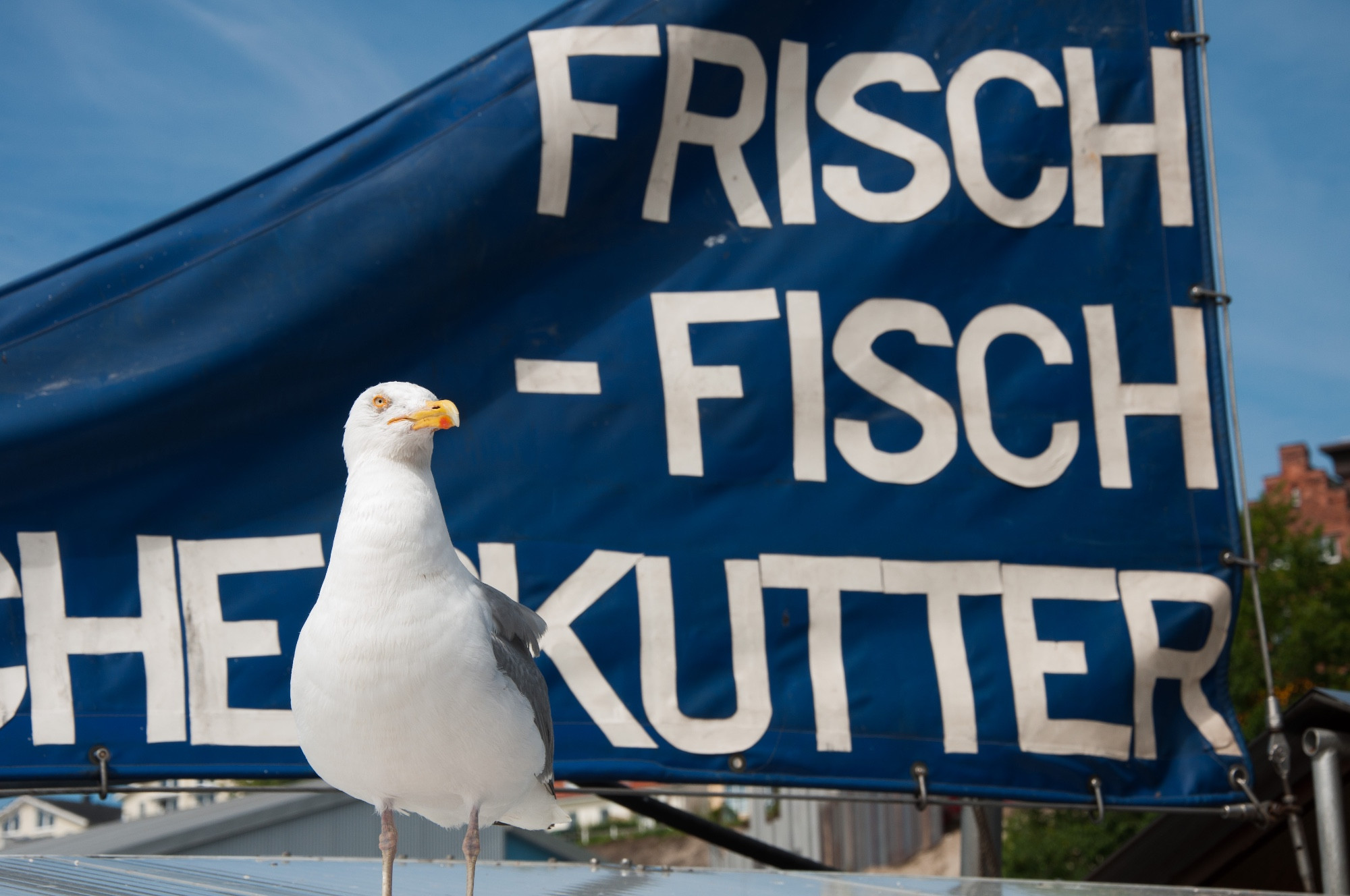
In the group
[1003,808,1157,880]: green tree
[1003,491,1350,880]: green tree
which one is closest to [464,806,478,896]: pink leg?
[1003,491,1350,880]: green tree

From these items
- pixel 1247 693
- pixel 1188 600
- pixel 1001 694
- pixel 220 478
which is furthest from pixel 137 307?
pixel 1247 693

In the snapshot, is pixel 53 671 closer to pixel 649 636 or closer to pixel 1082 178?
pixel 649 636

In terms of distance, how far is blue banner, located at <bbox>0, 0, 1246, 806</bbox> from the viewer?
418 cm

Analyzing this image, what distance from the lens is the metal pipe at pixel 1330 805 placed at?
13.2ft

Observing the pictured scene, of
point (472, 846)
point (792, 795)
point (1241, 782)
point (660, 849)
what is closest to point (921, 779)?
point (792, 795)

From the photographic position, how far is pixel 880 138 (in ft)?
16.1

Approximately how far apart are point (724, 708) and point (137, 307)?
8.89 ft

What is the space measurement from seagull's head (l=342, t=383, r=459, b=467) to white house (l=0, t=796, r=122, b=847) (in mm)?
37705

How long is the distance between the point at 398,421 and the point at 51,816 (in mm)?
49536

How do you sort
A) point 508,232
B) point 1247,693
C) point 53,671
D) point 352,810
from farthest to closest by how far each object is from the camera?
point 1247,693 → point 352,810 → point 508,232 → point 53,671

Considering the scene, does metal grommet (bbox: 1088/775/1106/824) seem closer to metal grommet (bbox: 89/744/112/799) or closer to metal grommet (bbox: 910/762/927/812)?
metal grommet (bbox: 910/762/927/812)

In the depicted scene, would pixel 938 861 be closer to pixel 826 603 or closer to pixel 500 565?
pixel 826 603

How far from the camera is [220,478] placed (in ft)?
14.1

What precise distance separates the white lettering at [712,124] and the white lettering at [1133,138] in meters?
1.36
